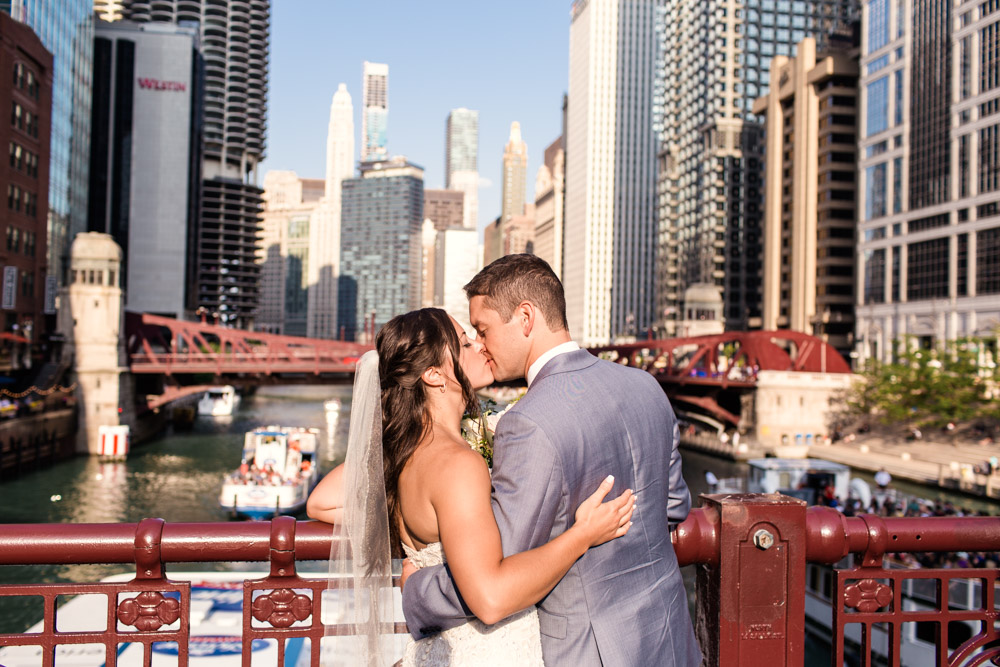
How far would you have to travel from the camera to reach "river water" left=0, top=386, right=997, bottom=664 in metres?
26.8

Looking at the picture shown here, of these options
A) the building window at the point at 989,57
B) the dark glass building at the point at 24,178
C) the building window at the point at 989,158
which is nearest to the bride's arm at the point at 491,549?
the dark glass building at the point at 24,178

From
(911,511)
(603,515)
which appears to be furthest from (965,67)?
(603,515)

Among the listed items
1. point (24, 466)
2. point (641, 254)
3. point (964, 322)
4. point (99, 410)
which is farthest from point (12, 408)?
point (641, 254)

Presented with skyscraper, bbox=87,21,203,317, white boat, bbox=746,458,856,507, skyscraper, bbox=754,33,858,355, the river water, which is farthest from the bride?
skyscraper, bbox=87,21,203,317

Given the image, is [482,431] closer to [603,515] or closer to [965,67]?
[603,515]

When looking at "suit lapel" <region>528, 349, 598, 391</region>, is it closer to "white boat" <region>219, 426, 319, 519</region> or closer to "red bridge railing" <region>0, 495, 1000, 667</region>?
"red bridge railing" <region>0, 495, 1000, 667</region>

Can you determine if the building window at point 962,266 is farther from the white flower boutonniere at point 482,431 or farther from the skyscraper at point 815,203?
the white flower boutonniere at point 482,431

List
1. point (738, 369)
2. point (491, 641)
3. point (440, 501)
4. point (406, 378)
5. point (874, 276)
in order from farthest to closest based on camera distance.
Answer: point (874, 276), point (738, 369), point (406, 378), point (491, 641), point (440, 501)

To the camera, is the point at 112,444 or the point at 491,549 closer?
the point at 491,549

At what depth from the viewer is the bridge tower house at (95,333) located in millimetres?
50812

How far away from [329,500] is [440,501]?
2.73 feet

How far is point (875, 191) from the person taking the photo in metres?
72.3

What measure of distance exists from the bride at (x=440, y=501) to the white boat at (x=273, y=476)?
108 ft

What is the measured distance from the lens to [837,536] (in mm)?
3648
